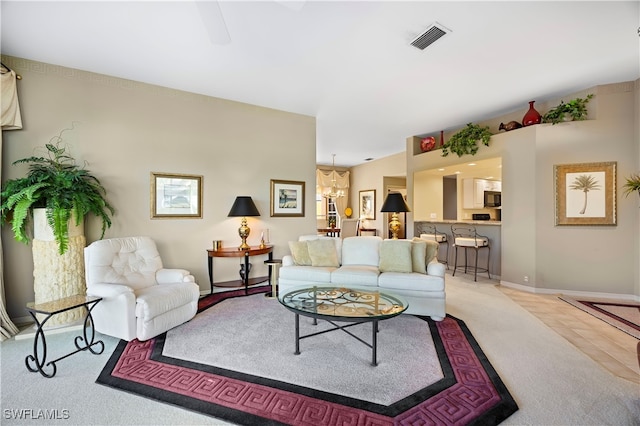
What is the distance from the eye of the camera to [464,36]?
277 centimetres

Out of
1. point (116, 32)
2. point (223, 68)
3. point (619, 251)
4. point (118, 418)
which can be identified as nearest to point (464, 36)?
point (223, 68)

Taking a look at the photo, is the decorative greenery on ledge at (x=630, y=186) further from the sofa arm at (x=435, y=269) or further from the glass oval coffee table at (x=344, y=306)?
the glass oval coffee table at (x=344, y=306)

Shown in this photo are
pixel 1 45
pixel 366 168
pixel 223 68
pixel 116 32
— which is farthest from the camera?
pixel 366 168

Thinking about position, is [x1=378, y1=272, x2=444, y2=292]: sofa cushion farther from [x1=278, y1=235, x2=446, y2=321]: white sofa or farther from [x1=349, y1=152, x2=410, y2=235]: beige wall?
[x1=349, y1=152, x2=410, y2=235]: beige wall

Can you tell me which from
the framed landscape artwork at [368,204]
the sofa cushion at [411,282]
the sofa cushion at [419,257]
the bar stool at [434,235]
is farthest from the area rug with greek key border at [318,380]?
the framed landscape artwork at [368,204]

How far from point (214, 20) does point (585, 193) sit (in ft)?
17.2

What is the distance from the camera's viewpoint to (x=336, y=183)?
9750 mm

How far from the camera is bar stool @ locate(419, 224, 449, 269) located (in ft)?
19.1

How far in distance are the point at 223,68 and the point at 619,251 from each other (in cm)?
593

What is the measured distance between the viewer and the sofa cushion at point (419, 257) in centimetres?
346

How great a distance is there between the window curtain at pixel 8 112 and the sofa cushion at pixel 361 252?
3716 mm

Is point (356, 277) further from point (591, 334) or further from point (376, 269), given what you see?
point (591, 334)

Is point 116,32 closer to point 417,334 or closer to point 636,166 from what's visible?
point 417,334

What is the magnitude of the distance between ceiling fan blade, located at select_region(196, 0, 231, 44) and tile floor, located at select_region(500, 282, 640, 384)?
3.44 metres
